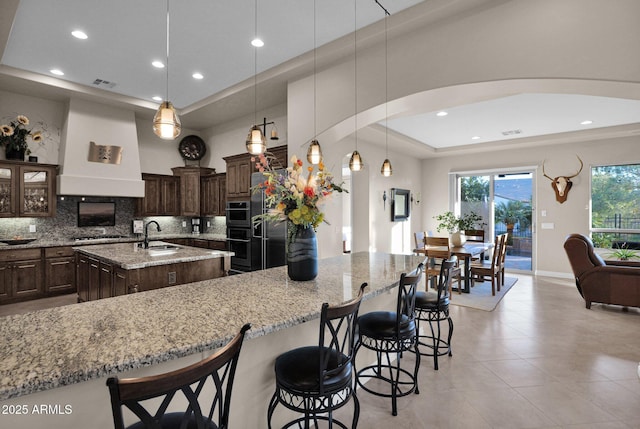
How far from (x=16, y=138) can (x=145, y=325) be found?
5735mm

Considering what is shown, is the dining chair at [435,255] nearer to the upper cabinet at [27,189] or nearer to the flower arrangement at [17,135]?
the upper cabinet at [27,189]

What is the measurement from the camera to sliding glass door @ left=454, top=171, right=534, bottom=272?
757 cm

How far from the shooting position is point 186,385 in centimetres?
92

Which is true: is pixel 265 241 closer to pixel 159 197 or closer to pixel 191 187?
pixel 191 187

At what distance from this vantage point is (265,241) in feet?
16.8

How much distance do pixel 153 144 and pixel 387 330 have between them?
6.53m

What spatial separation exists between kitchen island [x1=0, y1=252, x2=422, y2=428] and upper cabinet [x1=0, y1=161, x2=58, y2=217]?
4978 millimetres

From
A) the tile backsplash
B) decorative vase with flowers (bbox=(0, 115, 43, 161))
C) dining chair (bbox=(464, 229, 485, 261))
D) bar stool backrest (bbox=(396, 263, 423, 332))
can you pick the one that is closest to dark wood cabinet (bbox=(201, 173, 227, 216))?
the tile backsplash

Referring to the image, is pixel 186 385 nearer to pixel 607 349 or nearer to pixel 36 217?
pixel 607 349

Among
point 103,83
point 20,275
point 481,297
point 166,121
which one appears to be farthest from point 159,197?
point 481,297

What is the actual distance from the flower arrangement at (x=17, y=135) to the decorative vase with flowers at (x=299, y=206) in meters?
5.14

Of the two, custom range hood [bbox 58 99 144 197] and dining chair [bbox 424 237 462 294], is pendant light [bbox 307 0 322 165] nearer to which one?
dining chair [bbox 424 237 462 294]

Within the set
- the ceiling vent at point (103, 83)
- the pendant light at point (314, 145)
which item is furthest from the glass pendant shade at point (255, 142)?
the ceiling vent at point (103, 83)

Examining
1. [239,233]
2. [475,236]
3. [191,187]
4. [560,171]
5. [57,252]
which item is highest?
[560,171]
